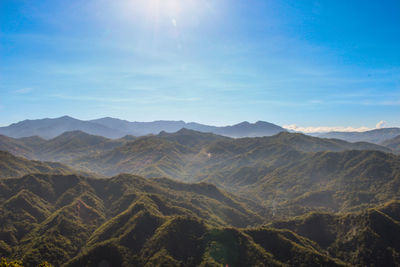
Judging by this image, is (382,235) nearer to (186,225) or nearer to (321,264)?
(321,264)

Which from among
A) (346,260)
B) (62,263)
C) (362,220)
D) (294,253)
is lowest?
(62,263)

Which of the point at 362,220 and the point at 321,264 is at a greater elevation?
the point at 362,220

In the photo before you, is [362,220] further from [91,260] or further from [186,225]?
[91,260]

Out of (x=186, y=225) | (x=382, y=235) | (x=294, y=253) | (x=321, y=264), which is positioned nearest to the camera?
(x=321, y=264)

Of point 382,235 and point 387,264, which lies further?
point 382,235

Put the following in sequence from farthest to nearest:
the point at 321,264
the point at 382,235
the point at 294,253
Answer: the point at 382,235, the point at 294,253, the point at 321,264

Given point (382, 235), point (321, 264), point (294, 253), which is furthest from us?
point (382, 235)

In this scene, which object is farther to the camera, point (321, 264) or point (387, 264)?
point (387, 264)

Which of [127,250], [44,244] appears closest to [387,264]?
[127,250]

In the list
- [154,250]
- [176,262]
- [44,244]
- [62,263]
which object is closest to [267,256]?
[176,262]
